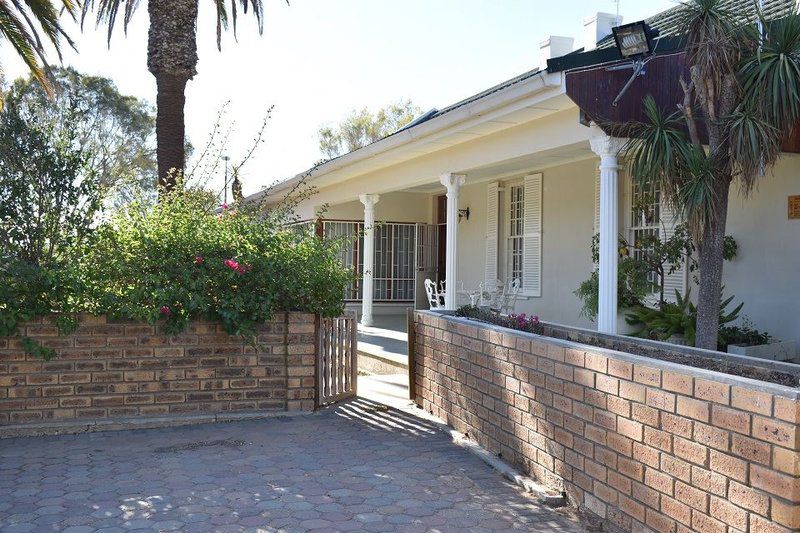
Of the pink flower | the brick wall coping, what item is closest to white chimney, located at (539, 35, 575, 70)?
the brick wall coping

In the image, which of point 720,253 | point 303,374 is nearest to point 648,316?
point 720,253

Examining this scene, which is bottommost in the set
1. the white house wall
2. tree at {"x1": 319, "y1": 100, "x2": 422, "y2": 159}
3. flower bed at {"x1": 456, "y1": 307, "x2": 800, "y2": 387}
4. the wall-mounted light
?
flower bed at {"x1": 456, "y1": 307, "x2": 800, "y2": 387}

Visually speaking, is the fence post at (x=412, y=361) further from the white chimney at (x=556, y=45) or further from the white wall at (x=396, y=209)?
the white wall at (x=396, y=209)

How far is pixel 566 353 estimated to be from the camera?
4.37 metres

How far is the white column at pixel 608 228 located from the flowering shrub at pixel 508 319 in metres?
1.46

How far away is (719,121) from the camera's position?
6.20 metres

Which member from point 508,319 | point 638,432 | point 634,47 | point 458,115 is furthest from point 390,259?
→ point 638,432

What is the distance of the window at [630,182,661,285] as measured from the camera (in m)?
9.53

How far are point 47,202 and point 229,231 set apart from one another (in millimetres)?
1518

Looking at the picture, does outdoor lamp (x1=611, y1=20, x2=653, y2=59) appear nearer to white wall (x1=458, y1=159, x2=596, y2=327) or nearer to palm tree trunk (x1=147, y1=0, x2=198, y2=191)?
white wall (x1=458, y1=159, x2=596, y2=327)

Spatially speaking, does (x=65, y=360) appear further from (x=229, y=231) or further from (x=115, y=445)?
(x=229, y=231)

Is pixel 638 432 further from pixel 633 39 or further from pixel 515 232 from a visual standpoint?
pixel 515 232

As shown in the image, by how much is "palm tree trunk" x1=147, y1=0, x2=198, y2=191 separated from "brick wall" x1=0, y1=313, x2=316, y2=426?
3.61m

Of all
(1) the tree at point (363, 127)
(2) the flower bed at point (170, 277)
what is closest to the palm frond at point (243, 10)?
(2) the flower bed at point (170, 277)
